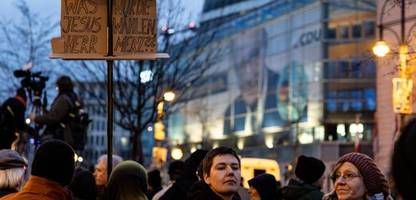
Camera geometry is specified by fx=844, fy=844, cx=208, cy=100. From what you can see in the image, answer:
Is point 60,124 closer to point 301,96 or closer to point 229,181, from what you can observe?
point 229,181

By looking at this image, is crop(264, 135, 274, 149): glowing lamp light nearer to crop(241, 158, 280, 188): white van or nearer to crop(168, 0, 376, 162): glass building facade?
crop(168, 0, 376, 162): glass building facade

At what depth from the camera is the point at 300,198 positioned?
26.5 ft

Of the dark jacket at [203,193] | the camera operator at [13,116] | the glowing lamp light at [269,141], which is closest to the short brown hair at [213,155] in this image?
the dark jacket at [203,193]

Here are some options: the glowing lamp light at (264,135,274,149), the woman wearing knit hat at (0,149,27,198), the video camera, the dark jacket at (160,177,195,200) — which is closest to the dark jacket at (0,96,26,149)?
the video camera

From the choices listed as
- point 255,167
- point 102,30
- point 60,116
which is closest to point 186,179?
point 102,30

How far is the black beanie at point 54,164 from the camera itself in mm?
4777

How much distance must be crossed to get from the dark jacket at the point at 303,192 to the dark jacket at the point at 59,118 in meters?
3.73

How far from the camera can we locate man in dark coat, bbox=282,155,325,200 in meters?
8.09

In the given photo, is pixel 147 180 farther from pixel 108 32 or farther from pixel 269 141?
pixel 269 141

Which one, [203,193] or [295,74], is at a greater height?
[295,74]

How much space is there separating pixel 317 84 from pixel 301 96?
1775mm

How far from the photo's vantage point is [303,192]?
8.11m

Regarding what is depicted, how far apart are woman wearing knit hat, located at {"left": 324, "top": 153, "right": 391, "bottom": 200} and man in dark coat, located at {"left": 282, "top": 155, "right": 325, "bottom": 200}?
8.24ft

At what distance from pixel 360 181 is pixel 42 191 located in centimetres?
206
